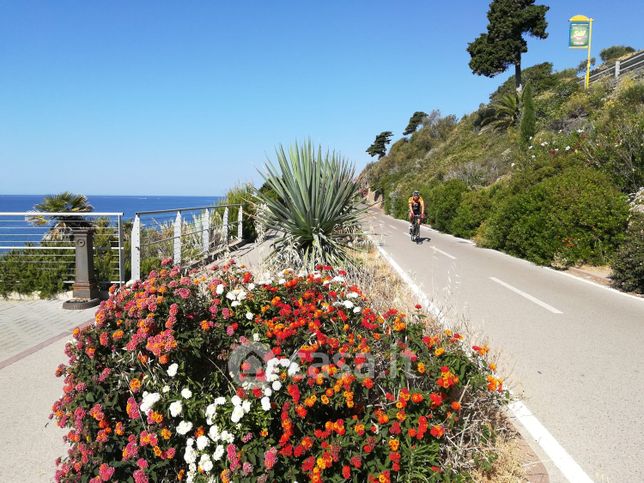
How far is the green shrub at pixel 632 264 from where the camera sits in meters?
8.49

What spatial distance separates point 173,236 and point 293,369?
8789mm

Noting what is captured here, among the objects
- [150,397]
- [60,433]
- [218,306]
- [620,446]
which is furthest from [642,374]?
[60,433]

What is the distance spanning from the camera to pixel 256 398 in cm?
271

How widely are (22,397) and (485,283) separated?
8276 millimetres

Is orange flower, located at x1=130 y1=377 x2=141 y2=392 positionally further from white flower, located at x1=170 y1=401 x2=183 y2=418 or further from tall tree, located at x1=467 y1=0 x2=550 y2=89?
tall tree, located at x1=467 y1=0 x2=550 y2=89

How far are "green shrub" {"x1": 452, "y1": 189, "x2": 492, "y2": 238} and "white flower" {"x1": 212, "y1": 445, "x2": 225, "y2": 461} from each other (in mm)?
17949

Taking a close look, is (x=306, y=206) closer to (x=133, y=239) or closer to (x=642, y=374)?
(x=133, y=239)

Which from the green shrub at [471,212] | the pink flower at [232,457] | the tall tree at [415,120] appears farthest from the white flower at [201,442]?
the tall tree at [415,120]

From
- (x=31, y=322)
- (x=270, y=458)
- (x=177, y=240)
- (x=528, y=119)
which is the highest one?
(x=528, y=119)

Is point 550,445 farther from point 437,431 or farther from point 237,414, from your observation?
point 237,414

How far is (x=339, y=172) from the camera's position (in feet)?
24.4

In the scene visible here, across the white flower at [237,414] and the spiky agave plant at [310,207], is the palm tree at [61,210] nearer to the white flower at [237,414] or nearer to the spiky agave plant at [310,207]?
the spiky agave plant at [310,207]

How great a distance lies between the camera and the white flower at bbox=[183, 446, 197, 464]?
2.59 m

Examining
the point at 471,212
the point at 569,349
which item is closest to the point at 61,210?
the point at 569,349
